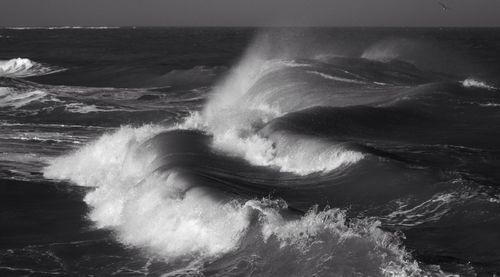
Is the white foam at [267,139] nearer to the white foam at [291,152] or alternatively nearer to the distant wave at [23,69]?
the white foam at [291,152]

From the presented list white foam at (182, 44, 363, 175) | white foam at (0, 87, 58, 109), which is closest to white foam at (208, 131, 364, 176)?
white foam at (182, 44, 363, 175)

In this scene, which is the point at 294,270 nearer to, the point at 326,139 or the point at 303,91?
the point at 326,139

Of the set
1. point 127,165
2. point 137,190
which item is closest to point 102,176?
point 127,165

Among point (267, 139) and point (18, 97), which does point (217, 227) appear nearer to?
point (267, 139)

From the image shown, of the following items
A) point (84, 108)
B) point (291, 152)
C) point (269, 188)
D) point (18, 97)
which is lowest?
point (84, 108)

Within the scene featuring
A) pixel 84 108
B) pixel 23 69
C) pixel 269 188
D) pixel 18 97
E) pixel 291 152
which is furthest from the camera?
pixel 23 69

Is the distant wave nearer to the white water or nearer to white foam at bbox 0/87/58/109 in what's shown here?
white foam at bbox 0/87/58/109

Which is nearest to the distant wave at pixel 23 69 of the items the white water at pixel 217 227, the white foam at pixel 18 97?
the white foam at pixel 18 97

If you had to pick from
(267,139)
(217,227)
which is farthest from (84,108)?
(217,227)

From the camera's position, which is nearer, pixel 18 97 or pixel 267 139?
pixel 267 139
